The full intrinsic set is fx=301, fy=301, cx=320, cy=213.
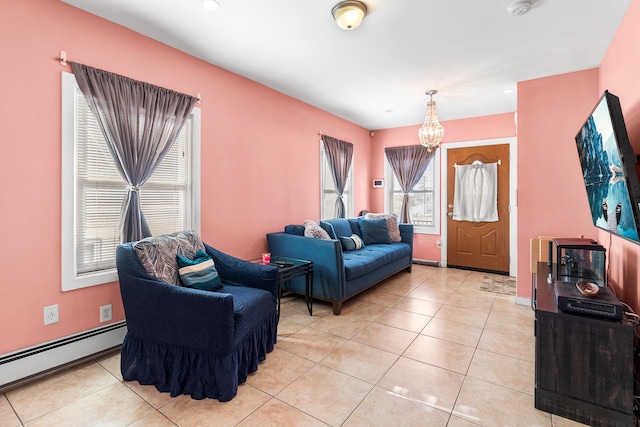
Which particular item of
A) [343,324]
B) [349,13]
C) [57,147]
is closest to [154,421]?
[343,324]

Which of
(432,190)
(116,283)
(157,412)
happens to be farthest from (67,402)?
(432,190)

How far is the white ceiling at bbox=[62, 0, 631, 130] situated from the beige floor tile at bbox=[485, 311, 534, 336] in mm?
2555

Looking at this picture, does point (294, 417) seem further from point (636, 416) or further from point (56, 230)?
point (56, 230)

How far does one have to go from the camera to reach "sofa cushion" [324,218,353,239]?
4.30 metres

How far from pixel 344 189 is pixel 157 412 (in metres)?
4.07

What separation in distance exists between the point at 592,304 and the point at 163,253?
2669 mm

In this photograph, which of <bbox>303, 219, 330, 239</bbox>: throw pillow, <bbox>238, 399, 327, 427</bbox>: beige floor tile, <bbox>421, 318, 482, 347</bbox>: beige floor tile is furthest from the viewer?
Answer: <bbox>303, 219, 330, 239</bbox>: throw pillow

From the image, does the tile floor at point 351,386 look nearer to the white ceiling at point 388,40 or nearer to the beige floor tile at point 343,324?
the beige floor tile at point 343,324

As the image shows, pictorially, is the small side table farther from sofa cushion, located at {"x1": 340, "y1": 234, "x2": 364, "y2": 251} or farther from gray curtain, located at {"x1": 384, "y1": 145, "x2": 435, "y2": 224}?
gray curtain, located at {"x1": 384, "y1": 145, "x2": 435, "y2": 224}

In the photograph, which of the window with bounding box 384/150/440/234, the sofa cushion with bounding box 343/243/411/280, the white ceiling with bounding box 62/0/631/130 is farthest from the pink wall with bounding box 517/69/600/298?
the window with bounding box 384/150/440/234

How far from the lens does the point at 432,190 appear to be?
540cm

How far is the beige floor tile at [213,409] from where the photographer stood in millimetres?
1636

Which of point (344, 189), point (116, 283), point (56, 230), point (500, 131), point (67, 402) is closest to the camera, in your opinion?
point (67, 402)

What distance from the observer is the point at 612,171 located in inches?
67.7
